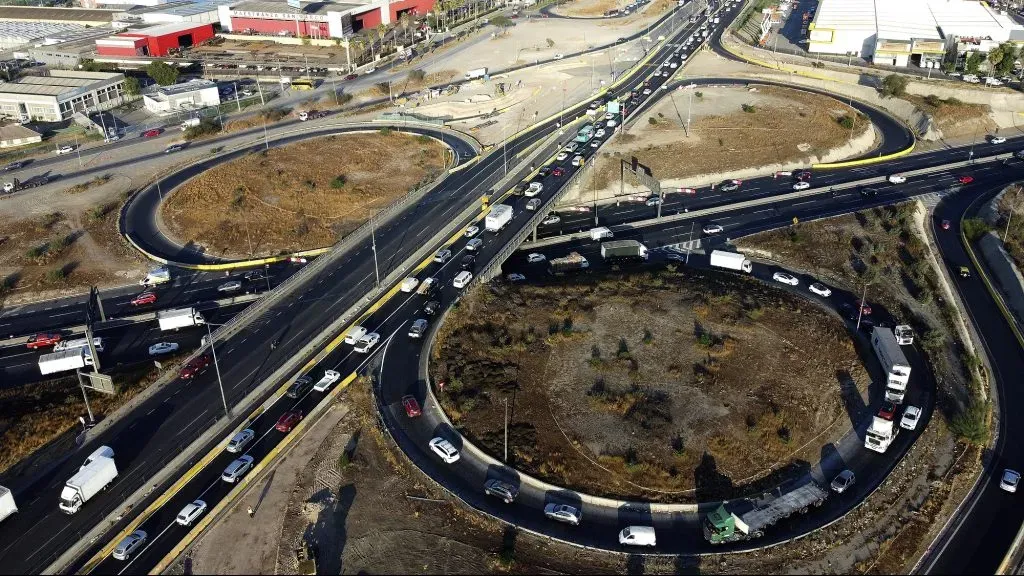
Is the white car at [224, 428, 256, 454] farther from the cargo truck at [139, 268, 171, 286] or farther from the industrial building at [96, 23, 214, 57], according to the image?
the industrial building at [96, 23, 214, 57]

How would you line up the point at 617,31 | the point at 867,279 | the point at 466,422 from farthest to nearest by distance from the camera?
the point at 617,31
the point at 867,279
the point at 466,422

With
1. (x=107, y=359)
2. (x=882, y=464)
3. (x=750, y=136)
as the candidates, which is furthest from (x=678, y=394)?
Result: (x=750, y=136)

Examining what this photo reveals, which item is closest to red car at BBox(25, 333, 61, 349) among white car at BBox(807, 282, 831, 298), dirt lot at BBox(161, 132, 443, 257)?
dirt lot at BBox(161, 132, 443, 257)

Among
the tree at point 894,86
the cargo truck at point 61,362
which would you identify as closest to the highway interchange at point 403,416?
the cargo truck at point 61,362

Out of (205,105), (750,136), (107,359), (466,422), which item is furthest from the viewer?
(205,105)

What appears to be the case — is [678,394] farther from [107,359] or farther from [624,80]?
[624,80]
